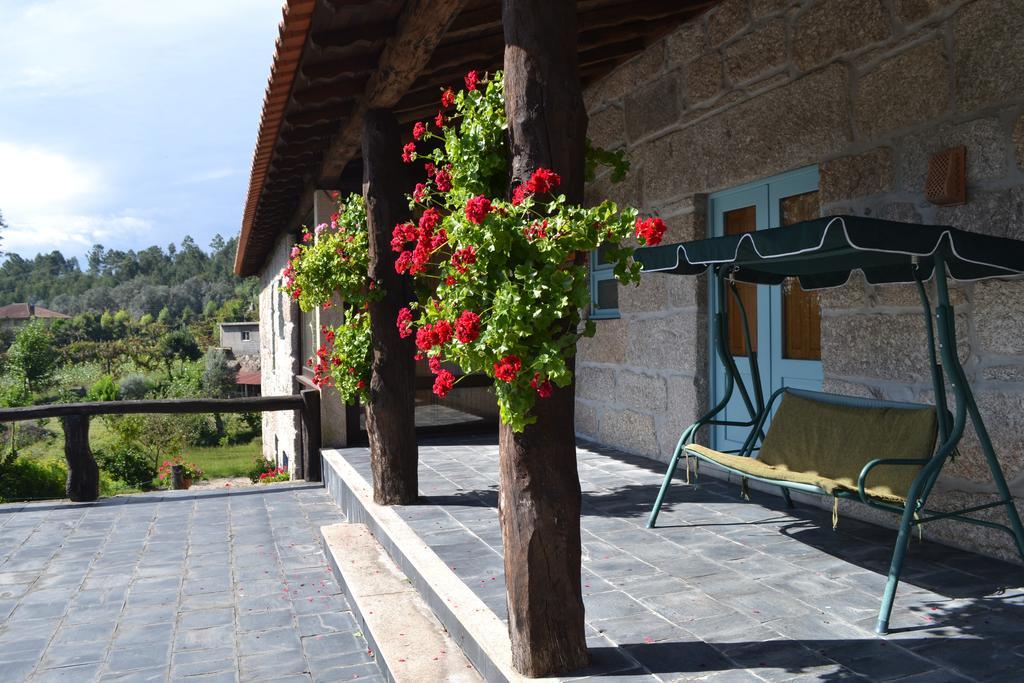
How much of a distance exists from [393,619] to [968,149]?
3211 millimetres

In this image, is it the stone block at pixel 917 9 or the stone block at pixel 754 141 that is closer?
the stone block at pixel 917 9

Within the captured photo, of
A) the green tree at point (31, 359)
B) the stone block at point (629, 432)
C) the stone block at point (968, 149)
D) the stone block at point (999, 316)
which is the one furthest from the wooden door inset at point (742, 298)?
the green tree at point (31, 359)

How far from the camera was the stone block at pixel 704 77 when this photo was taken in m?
5.01

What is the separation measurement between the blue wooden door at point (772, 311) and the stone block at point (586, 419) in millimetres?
1587

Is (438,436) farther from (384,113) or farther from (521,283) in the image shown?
(521,283)

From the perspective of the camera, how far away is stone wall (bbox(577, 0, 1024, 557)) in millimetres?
3332

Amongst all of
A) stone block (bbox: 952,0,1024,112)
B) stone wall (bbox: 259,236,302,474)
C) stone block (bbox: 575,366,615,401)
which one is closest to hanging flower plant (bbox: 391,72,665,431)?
stone block (bbox: 952,0,1024,112)

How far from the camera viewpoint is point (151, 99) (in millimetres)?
144500

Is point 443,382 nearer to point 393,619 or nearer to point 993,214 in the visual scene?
point 393,619

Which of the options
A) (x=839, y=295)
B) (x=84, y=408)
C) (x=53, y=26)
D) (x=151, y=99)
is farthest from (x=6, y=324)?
(x=151, y=99)

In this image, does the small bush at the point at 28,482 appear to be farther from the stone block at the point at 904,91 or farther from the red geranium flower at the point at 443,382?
the stone block at the point at 904,91

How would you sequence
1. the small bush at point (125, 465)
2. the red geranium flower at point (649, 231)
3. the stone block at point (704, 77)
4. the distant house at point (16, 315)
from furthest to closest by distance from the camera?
1. the distant house at point (16, 315)
2. the small bush at point (125, 465)
3. the stone block at point (704, 77)
4. the red geranium flower at point (649, 231)

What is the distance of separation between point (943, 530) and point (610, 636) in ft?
6.28

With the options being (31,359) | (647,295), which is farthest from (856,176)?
(31,359)
